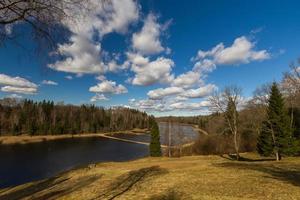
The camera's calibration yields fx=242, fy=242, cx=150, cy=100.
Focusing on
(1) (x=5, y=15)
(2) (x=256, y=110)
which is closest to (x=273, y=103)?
(2) (x=256, y=110)

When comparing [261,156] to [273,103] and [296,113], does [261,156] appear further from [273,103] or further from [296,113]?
[296,113]

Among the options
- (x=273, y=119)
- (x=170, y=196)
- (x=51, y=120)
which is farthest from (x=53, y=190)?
(x=51, y=120)

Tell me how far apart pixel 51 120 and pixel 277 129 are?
3874 inches

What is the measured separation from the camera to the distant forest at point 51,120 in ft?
315

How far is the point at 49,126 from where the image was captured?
99.4 m

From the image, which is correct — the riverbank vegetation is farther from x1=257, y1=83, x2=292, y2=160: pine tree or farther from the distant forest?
the distant forest

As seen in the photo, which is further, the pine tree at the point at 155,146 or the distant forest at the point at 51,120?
the distant forest at the point at 51,120

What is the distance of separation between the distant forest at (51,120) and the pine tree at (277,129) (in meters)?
85.6

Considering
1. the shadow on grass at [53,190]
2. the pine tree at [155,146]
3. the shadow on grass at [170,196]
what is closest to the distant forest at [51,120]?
the pine tree at [155,146]

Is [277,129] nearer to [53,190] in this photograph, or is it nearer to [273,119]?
[273,119]

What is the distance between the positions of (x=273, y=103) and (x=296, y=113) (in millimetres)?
10258

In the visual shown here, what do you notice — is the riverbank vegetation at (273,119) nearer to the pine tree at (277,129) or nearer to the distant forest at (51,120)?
the pine tree at (277,129)

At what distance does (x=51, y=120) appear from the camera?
109m

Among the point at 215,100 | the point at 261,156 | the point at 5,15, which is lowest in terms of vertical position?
the point at 261,156
